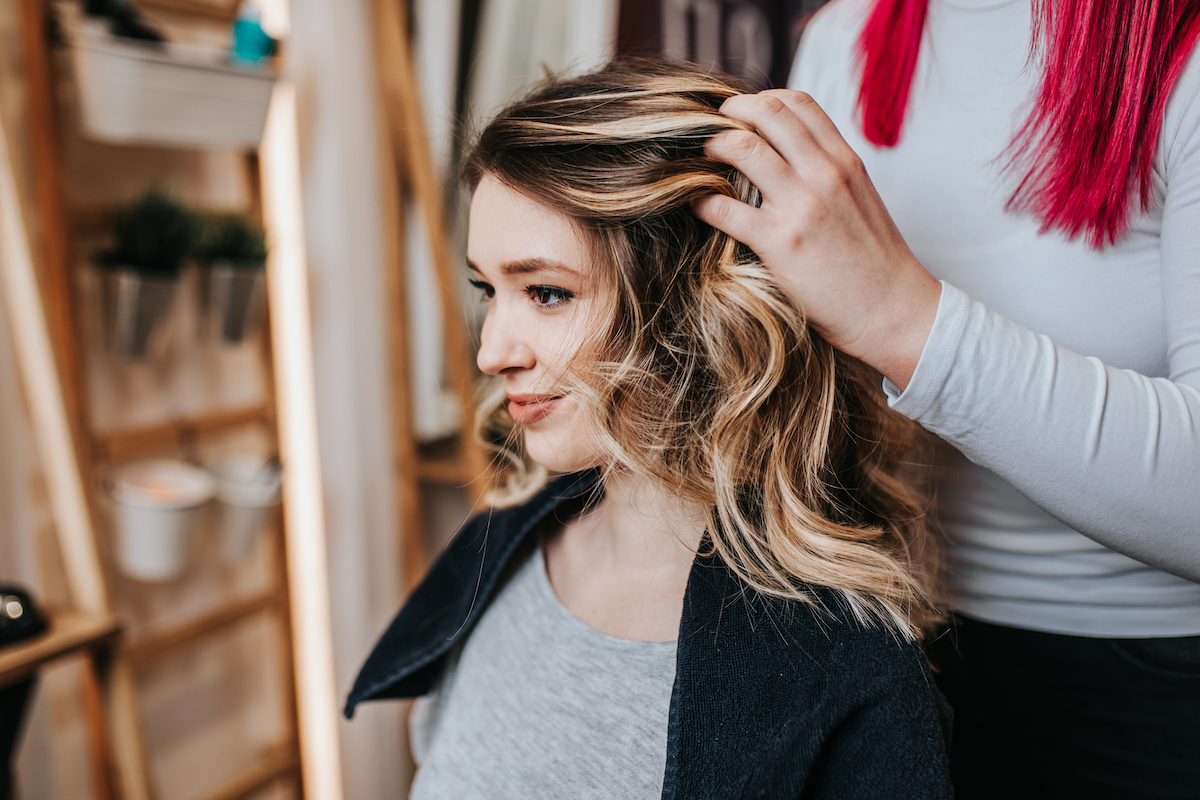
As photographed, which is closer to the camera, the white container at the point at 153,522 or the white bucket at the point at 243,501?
the white container at the point at 153,522

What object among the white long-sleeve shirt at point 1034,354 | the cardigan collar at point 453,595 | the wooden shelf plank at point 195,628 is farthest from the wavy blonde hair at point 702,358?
the wooden shelf plank at point 195,628

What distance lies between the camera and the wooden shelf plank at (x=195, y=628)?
4.87 feet

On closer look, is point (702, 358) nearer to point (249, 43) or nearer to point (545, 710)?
point (545, 710)

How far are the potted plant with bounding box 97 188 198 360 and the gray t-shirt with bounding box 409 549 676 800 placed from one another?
0.81 metres

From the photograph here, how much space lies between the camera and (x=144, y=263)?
127 centimetres

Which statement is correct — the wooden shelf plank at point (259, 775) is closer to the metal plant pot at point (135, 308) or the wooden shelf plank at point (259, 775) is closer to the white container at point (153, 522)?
the white container at point (153, 522)

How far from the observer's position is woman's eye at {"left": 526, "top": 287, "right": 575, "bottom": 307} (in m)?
0.70

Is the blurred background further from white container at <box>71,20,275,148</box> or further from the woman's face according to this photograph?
the woman's face

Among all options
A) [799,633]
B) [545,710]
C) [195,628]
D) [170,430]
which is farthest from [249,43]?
[799,633]

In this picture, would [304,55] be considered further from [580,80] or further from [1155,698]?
[1155,698]

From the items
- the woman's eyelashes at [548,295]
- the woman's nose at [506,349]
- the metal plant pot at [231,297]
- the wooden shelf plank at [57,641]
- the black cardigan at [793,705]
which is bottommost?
the wooden shelf plank at [57,641]

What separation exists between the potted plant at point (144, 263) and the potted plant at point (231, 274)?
0.07 metres

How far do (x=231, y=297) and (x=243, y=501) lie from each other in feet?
1.25

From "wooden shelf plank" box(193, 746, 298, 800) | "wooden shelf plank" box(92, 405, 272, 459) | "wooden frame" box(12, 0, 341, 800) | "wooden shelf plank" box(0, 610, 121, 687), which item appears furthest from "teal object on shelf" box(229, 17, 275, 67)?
"wooden shelf plank" box(193, 746, 298, 800)
